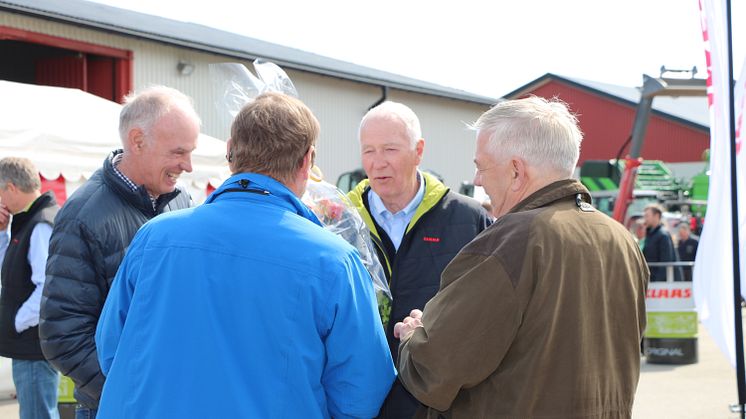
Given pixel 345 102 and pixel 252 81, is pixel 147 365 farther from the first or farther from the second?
pixel 345 102

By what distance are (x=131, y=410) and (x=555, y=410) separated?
1117 mm

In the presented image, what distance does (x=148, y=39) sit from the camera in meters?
14.2

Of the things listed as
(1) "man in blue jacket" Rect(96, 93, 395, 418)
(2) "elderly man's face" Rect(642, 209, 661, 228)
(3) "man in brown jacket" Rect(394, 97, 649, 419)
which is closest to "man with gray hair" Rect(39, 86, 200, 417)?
(1) "man in blue jacket" Rect(96, 93, 395, 418)

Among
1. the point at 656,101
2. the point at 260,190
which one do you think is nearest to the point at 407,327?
the point at 260,190

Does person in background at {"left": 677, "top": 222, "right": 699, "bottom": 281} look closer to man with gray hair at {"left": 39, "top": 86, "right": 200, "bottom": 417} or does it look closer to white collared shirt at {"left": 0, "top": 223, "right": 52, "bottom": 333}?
white collared shirt at {"left": 0, "top": 223, "right": 52, "bottom": 333}

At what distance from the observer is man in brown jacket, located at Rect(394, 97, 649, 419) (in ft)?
6.68

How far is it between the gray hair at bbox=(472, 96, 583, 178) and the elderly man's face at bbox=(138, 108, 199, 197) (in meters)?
1.22

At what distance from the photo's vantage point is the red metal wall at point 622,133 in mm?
37938

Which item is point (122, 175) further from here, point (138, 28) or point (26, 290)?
point (138, 28)

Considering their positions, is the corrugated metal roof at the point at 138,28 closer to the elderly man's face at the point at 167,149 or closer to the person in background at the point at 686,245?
the person in background at the point at 686,245

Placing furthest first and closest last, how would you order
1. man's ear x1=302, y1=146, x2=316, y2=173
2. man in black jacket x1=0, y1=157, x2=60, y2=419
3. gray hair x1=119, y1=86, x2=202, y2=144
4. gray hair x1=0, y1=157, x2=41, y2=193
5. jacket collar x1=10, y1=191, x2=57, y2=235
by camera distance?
gray hair x1=0, y1=157, x2=41, y2=193
jacket collar x1=10, y1=191, x2=57, y2=235
man in black jacket x1=0, y1=157, x2=60, y2=419
gray hair x1=119, y1=86, x2=202, y2=144
man's ear x1=302, y1=146, x2=316, y2=173

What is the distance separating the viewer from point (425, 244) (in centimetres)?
322

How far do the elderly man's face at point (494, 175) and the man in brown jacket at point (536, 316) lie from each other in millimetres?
54

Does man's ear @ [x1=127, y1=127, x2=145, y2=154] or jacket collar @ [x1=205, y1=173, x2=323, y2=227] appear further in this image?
man's ear @ [x1=127, y1=127, x2=145, y2=154]
